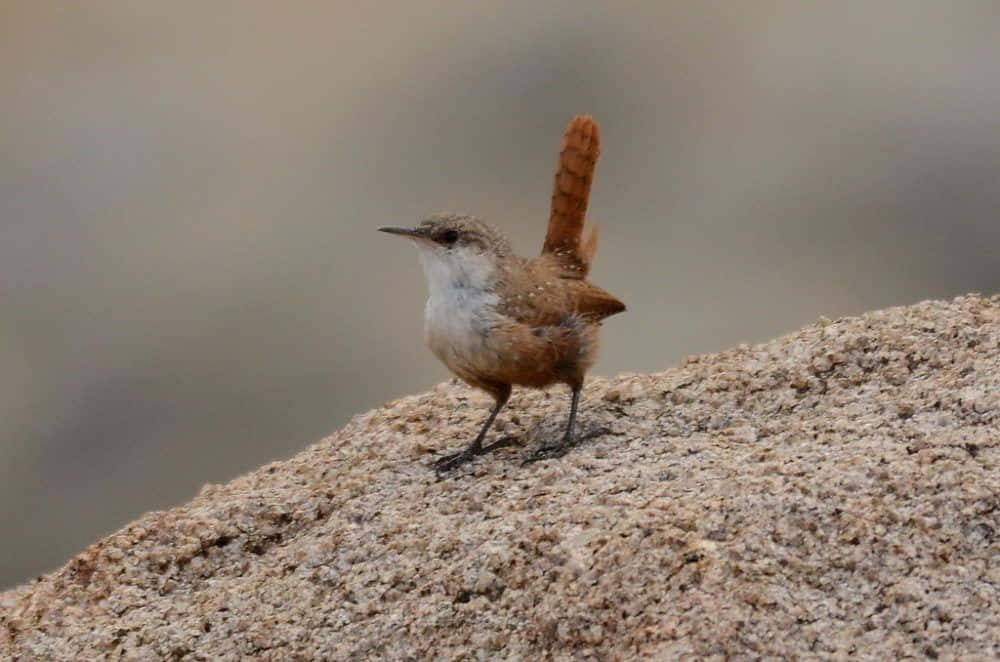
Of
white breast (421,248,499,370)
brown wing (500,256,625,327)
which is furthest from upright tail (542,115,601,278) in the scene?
white breast (421,248,499,370)

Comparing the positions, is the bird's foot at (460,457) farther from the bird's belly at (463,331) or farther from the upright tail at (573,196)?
the upright tail at (573,196)

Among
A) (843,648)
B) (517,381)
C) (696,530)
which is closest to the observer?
(843,648)

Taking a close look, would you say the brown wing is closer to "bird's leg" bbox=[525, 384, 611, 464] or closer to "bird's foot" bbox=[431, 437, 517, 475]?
"bird's leg" bbox=[525, 384, 611, 464]

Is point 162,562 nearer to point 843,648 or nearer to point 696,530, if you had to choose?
point 696,530

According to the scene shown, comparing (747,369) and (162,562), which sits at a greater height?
(747,369)

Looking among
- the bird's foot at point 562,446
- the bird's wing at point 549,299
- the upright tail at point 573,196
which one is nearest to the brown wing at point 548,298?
the bird's wing at point 549,299

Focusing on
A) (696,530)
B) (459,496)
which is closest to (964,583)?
(696,530)

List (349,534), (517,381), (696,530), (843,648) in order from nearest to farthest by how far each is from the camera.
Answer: (843,648) → (696,530) → (349,534) → (517,381)
